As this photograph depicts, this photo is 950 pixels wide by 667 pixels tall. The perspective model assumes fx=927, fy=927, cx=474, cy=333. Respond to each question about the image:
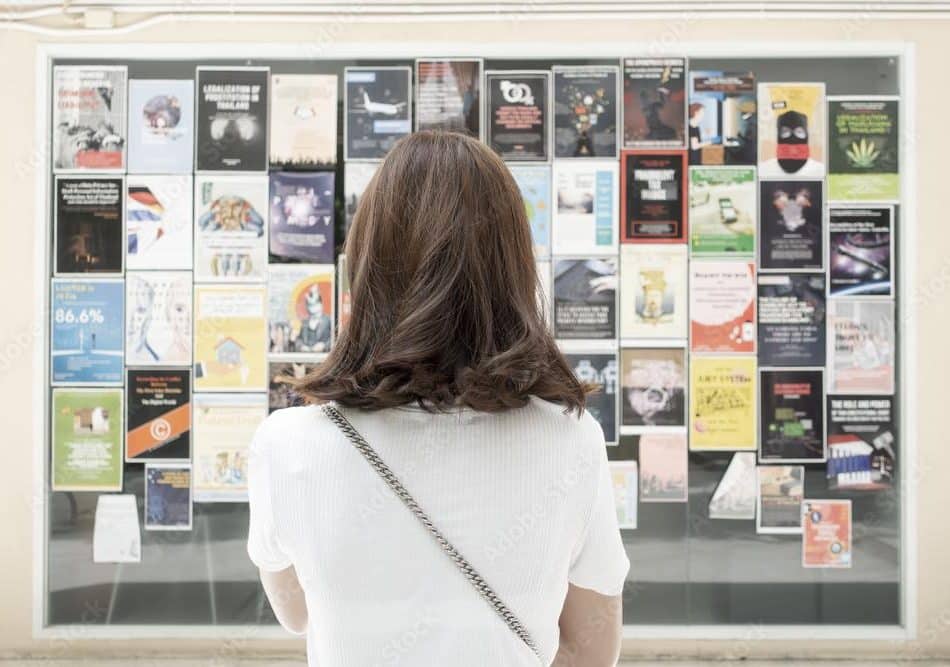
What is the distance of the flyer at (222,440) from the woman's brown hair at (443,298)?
340 centimetres

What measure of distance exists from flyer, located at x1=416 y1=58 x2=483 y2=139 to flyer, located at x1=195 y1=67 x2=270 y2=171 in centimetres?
80

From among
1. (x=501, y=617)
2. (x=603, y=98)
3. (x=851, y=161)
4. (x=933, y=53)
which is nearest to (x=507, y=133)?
(x=603, y=98)

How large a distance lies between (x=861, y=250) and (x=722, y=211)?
724 millimetres

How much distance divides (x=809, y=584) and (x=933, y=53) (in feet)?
8.96

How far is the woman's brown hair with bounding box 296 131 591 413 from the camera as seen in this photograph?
4.43 feet

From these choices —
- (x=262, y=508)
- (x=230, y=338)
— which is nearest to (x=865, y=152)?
(x=230, y=338)

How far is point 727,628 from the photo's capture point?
4637mm

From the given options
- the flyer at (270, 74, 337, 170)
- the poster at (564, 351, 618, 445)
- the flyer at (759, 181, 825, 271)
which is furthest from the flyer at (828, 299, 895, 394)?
the flyer at (270, 74, 337, 170)

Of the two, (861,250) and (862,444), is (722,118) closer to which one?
(861,250)

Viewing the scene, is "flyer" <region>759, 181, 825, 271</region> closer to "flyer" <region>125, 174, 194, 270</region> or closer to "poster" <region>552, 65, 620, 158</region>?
"poster" <region>552, 65, 620, 158</region>

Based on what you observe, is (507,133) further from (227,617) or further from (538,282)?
(538,282)

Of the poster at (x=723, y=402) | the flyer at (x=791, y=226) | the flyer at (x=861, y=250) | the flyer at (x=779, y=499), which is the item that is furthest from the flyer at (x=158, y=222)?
the flyer at (x=861, y=250)

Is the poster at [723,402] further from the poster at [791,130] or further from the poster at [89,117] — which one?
the poster at [89,117]

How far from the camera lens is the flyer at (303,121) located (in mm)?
4668
